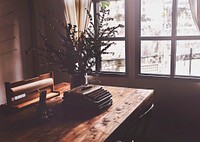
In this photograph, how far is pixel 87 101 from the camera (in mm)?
1660

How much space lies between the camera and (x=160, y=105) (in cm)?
295

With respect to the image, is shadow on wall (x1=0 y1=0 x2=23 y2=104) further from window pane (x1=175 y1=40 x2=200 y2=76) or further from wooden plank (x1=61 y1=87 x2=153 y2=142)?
window pane (x1=175 y1=40 x2=200 y2=76)

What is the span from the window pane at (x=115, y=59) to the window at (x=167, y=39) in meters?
0.25

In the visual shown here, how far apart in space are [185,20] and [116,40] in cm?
89

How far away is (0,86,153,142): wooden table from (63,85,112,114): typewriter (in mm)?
49

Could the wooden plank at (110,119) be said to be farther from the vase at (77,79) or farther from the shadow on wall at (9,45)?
the shadow on wall at (9,45)

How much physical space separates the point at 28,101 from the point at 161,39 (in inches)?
70.1

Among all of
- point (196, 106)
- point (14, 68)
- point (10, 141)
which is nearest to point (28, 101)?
point (10, 141)

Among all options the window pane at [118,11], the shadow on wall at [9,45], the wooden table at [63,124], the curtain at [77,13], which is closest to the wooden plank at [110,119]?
the wooden table at [63,124]

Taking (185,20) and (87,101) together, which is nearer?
(87,101)

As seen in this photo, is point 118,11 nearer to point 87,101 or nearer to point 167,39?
point 167,39

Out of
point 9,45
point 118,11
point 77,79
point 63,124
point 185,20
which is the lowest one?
point 63,124

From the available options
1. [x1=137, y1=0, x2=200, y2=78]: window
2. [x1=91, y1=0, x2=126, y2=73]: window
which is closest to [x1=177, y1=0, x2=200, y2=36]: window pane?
[x1=137, y1=0, x2=200, y2=78]: window

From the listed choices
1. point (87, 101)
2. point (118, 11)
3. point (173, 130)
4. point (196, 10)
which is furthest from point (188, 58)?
point (87, 101)
